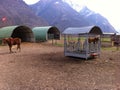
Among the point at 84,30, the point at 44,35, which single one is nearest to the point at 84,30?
the point at 84,30

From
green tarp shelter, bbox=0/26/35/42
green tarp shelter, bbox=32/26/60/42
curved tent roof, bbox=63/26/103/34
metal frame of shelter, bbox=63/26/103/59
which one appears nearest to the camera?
metal frame of shelter, bbox=63/26/103/59

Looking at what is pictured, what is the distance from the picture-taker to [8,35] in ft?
110

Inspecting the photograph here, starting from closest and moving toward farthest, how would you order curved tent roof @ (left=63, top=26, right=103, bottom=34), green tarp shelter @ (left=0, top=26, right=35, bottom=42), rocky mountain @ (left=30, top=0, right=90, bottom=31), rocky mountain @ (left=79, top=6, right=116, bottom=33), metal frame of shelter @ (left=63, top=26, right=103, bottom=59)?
metal frame of shelter @ (left=63, top=26, right=103, bottom=59) → curved tent roof @ (left=63, top=26, right=103, bottom=34) → green tarp shelter @ (left=0, top=26, right=35, bottom=42) → rocky mountain @ (left=30, top=0, right=90, bottom=31) → rocky mountain @ (left=79, top=6, right=116, bottom=33)

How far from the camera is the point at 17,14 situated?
105 m

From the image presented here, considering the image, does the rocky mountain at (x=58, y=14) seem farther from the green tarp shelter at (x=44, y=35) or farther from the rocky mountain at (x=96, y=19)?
the green tarp shelter at (x=44, y=35)

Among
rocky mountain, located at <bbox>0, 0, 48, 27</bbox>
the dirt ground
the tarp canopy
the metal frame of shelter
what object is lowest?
the dirt ground

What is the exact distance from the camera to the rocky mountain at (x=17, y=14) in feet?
323

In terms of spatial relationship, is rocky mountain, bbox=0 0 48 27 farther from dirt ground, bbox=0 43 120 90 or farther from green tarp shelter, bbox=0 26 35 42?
dirt ground, bbox=0 43 120 90

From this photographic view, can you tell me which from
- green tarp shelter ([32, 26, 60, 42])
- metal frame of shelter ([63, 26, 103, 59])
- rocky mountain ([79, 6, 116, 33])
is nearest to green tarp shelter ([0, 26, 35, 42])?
green tarp shelter ([32, 26, 60, 42])

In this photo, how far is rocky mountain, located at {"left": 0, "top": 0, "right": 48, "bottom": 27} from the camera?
98562mm

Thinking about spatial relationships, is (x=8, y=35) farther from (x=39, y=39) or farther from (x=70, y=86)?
(x=70, y=86)

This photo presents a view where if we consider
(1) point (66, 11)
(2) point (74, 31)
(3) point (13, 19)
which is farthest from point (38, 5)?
(2) point (74, 31)

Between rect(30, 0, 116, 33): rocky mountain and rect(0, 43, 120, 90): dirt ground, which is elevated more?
rect(30, 0, 116, 33): rocky mountain

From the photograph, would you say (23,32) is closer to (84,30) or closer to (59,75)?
(84,30)
